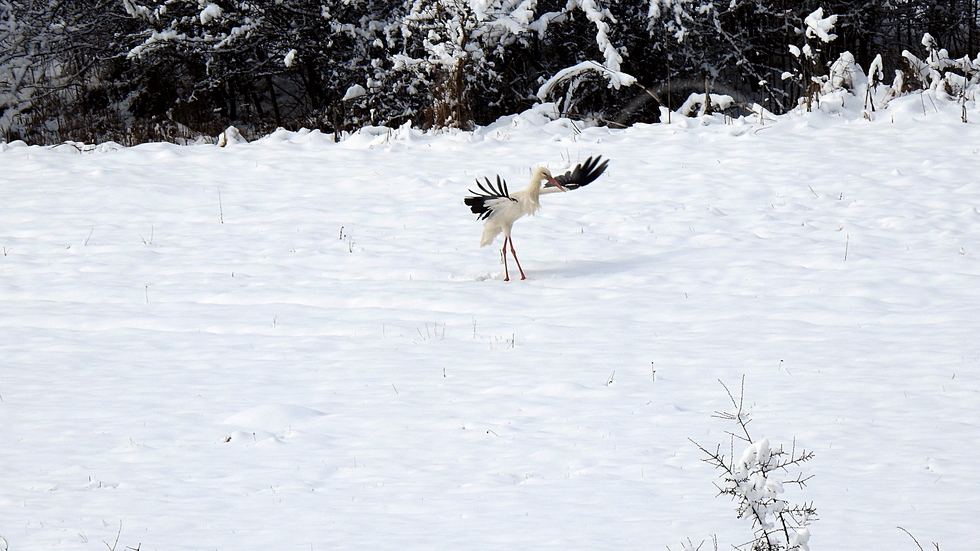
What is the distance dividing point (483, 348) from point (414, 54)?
38.0 feet

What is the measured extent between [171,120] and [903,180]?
15.5 meters

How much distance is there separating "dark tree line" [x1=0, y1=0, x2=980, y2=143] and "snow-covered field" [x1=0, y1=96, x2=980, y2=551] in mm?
3361

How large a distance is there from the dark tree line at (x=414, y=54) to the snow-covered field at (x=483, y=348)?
11.0 feet

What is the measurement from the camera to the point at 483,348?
7.33 m

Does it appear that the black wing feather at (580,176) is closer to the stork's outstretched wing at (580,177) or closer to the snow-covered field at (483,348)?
the stork's outstretched wing at (580,177)

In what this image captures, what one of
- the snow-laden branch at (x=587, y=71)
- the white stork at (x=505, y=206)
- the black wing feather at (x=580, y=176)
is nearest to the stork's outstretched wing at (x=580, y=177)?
the black wing feather at (x=580, y=176)

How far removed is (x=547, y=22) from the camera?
16.8 meters

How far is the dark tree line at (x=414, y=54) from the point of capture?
16609 millimetres

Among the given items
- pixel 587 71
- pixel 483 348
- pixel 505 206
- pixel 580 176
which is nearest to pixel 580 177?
pixel 580 176

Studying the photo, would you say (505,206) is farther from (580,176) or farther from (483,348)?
(483,348)

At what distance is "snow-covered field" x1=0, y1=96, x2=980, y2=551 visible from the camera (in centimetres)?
468

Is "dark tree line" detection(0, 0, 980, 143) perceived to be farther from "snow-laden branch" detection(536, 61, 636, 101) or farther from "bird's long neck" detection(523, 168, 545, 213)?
"bird's long neck" detection(523, 168, 545, 213)

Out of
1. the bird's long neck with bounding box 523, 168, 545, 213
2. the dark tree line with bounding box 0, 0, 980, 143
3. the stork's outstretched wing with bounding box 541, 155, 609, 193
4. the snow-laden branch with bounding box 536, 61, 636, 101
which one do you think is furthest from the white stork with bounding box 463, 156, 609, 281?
the dark tree line with bounding box 0, 0, 980, 143

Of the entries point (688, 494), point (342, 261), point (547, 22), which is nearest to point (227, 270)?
point (342, 261)
